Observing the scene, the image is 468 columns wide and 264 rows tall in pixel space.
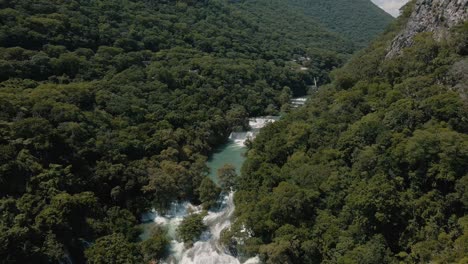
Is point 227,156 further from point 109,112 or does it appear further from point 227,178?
point 109,112

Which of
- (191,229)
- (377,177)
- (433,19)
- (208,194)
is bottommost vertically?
(191,229)

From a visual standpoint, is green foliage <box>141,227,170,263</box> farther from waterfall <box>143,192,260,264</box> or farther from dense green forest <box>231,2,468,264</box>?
dense green forest <box>231,2,468,264</box>

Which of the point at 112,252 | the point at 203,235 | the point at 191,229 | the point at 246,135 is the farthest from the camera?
the point at 246,135

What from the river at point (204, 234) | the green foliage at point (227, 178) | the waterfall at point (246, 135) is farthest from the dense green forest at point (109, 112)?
the green foliage at point (227, 178)

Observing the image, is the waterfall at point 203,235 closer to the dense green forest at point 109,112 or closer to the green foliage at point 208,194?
the green foliage at point 208,194

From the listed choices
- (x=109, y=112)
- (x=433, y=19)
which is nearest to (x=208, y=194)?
(x=109, y=112)

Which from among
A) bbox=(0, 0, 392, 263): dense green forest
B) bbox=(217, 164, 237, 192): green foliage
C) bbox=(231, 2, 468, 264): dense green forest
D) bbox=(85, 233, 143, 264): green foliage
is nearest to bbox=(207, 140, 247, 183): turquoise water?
bbox=(0, 0, 392, 263): dense green forest
